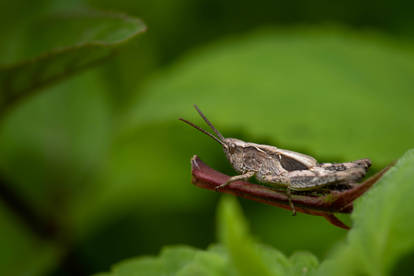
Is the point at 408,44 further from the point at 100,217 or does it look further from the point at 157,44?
the point at 100,217

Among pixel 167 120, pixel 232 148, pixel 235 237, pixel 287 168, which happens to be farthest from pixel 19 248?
pixel 235 237

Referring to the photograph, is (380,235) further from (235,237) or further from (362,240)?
(235,237)

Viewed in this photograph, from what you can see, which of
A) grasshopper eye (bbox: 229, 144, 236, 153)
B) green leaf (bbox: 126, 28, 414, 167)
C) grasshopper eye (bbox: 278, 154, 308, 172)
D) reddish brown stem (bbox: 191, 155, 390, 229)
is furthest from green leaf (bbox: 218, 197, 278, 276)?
green leaf (bbox: 126, 28, 414, 167)

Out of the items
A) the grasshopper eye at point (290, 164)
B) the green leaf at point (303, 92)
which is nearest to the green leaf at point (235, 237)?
the grasshopper eye at point (290, 164)

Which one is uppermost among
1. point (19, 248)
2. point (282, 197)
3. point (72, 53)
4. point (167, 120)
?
Result: point (72, 53)

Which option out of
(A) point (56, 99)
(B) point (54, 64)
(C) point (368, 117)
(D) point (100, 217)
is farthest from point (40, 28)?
(C) point (368, 117)

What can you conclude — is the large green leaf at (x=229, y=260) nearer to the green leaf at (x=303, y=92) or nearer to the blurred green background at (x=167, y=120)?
the blurred green background at (x=167, y=120)
